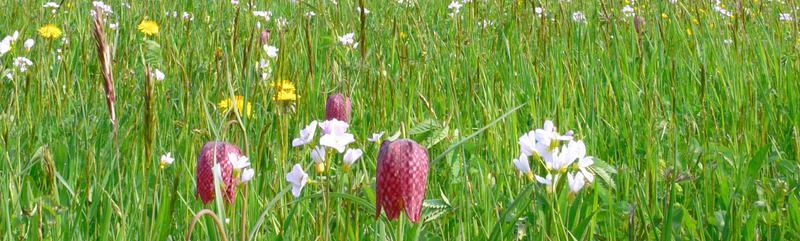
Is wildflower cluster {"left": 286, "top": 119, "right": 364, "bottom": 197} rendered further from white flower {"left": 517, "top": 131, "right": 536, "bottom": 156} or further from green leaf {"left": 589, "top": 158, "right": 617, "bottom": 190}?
green leaf {"left": 589, "top": 158, "right": 617, "bottom": 190}

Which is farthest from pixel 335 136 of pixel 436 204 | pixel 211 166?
pixel 436 204

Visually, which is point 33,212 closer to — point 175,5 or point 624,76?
point 624,76

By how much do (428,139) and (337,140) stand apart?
2.04ft

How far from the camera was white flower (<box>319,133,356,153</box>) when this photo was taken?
96cm

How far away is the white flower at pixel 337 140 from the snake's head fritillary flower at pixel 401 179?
114mm

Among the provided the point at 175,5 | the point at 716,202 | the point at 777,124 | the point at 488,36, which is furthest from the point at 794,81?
the point at 175,5

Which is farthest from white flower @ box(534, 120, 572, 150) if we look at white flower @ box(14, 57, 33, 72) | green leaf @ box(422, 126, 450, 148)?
white flower @ box(14, 57, 33, 72)

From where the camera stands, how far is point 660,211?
1.40 metres

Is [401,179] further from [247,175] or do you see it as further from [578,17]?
[578,17]

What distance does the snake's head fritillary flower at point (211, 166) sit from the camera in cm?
99

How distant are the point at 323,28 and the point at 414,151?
260cm

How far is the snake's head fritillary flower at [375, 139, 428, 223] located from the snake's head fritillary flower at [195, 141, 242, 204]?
0.66 feet

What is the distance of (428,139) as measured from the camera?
159 centimetres

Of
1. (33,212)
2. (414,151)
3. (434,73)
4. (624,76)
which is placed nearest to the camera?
(414,151)
